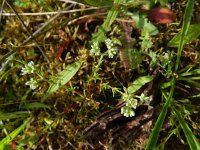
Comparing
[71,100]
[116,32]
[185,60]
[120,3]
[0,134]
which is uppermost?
[120,3]

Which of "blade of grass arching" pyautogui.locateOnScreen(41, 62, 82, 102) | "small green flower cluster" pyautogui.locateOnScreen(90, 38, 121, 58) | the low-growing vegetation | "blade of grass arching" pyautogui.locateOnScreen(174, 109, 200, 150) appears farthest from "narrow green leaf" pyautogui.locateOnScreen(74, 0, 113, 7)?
"blade of grass arching" pyautogui.locateOnScreen(174, 109, 200, 150)

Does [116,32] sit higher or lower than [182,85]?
higher

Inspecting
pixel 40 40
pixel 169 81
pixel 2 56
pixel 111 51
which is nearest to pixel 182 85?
pixel 169 81

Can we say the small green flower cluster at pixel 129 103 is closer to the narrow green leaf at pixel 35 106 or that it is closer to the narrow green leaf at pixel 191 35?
the narrow green leaf at pixel 191 35

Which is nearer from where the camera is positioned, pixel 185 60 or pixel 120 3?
pixel 120 3

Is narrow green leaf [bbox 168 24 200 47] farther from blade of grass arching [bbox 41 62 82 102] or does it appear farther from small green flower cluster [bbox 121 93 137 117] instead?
blade of grass arching [bbox 41 62 82 102]

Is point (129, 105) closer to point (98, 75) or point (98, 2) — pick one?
point (98, 75)

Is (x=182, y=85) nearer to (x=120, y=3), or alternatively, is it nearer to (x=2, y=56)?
(x=120, y=3)
